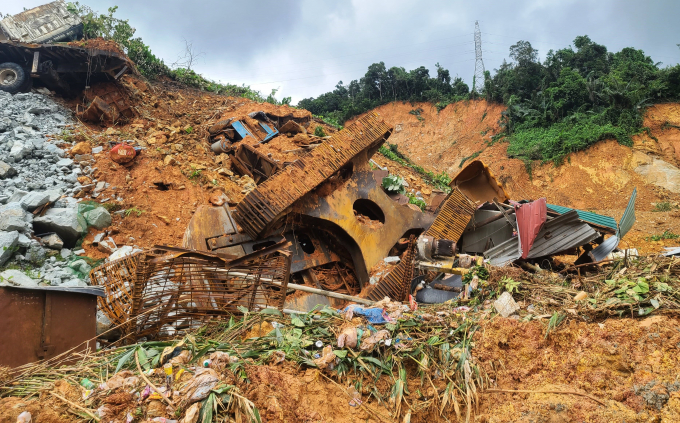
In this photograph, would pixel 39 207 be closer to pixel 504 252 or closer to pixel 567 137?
pixel 504 252

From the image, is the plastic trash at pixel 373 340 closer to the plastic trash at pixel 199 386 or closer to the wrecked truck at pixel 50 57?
the plastic trash at pixel 199 386

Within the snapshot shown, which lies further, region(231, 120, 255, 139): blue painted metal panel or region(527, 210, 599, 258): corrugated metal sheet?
region(231, 120, 255, 139): blue painted metal panel

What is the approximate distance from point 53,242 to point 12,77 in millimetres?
6769

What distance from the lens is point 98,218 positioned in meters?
5.83

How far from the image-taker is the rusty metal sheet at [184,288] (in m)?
2.92

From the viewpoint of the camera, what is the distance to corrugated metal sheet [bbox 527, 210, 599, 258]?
5355 mm

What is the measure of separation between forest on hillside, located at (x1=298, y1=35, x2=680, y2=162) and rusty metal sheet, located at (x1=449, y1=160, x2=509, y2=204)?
1372cm

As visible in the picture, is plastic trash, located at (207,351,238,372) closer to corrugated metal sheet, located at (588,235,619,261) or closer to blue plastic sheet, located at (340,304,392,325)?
blue plastic sheet, located at (340,304,392,325)

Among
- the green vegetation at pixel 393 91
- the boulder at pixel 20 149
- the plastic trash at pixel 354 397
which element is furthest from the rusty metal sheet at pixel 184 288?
the green vegetation at pixel 393 91

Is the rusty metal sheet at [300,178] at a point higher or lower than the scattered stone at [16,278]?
higher

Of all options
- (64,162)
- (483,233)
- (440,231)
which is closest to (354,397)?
(440,231)

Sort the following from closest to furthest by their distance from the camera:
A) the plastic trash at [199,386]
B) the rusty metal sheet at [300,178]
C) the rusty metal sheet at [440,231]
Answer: the plastic trash at [199,386]
the rusty metal sheet at [300,178]
the rusty metal sheet at [440,231]

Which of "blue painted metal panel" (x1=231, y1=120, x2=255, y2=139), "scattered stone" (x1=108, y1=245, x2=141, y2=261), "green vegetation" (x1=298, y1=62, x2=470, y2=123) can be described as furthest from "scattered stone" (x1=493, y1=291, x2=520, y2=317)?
"green vegetation" (x1=298, y1=62, x2=470, y2=123)

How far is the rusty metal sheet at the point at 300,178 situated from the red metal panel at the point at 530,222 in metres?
2.17
